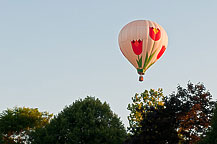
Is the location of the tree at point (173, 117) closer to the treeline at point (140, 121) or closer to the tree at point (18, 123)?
the treeline at point (140, 121)

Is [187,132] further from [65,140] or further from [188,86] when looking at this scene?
[65,140]

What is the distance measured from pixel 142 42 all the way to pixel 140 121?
1186 cm

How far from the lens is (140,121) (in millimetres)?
44875

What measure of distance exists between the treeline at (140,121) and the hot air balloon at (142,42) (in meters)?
4.37

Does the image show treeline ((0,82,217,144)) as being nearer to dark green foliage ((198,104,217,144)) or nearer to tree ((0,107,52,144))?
dark green foliage ((198,104,217,144))

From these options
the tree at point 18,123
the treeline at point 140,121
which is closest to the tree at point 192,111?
the treeline at point 140,121

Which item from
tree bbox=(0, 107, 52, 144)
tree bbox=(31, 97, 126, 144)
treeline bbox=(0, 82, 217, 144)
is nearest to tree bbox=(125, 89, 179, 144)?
treeline bbox=(0, 82, 217, 144)

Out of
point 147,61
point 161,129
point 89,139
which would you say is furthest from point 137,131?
point 147,61

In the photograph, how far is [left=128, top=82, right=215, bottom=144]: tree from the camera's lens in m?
40.0

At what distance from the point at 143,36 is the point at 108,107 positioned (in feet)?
34.6

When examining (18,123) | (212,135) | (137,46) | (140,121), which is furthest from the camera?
(18,123)

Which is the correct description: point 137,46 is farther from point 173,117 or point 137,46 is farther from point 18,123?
point 18,123

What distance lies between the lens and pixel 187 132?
4594cm

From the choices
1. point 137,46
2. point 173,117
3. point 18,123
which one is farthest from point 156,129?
point 18,123
